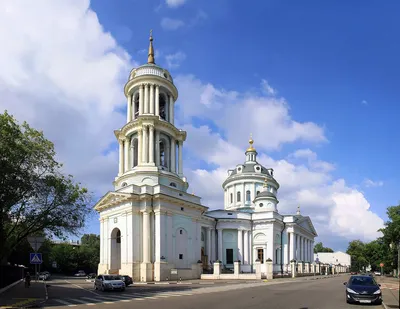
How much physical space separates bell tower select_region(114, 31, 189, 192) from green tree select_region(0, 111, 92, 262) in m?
20.6

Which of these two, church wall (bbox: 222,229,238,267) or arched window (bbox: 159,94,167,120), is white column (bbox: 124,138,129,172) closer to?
arched window (bbox: 159,94,167,120)

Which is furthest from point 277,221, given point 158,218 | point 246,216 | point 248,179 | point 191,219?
point 158,218

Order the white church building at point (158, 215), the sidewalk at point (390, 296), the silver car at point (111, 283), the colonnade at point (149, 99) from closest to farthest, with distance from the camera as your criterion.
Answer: the sidewalk at point (390, 296), the silver car at point (111, 283), the white church building at point (158, 215), the colonnade at point (149, 99)

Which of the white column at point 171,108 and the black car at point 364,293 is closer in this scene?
the black car at point 364,293

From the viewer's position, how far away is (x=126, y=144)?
50.0m

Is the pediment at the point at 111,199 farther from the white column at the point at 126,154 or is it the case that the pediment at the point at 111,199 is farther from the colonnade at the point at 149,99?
the colonnade at the point at 149,99

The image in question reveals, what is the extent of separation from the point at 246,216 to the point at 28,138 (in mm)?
44858

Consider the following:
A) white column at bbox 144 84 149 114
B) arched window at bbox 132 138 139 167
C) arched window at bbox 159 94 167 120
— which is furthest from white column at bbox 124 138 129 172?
arched window at bbox 159 94 167 120

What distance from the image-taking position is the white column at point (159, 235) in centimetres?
4212

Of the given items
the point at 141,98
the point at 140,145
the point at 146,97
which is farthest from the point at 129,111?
the point at 140,145

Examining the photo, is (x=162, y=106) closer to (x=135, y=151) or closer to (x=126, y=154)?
(x=135, y=151)

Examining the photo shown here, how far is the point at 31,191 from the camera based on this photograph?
23141 millimetres

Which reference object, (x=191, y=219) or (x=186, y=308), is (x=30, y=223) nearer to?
(x=186, y=308)

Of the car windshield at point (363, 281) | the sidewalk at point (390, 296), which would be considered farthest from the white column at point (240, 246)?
the car windshield at point (363, 281)
